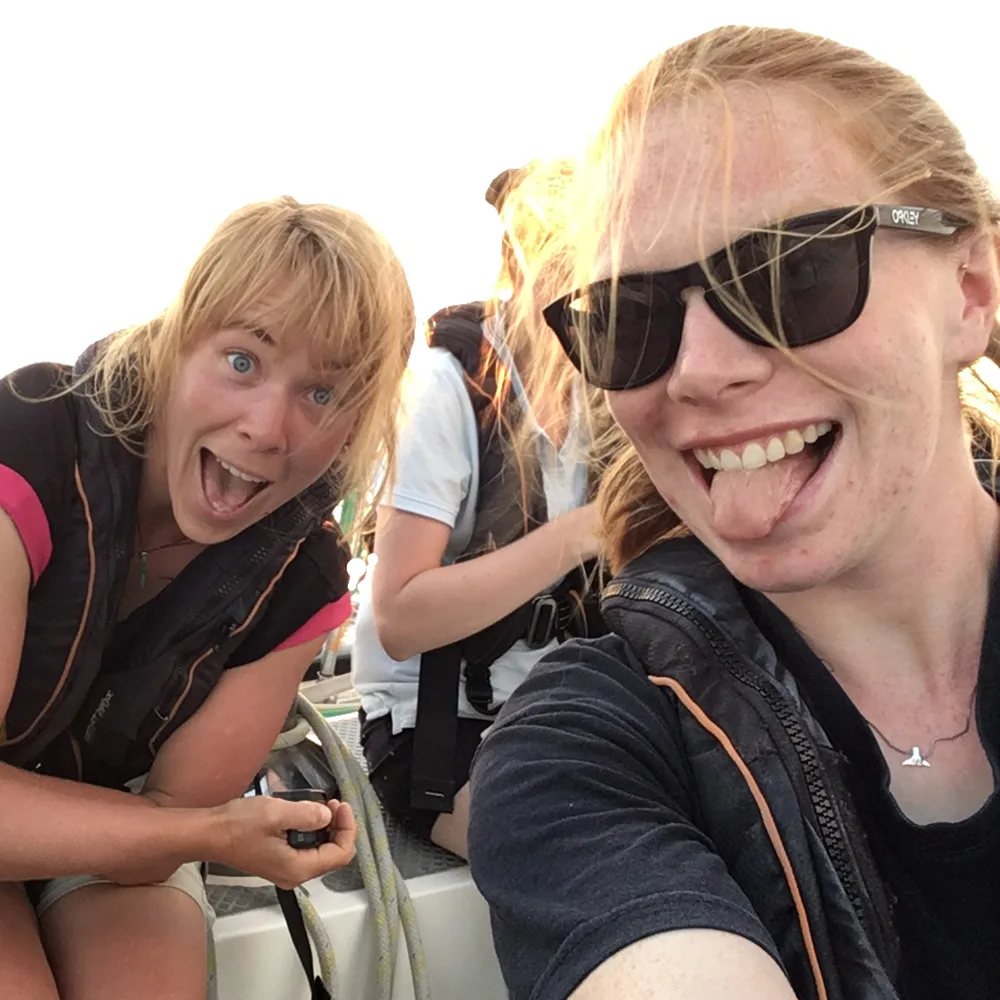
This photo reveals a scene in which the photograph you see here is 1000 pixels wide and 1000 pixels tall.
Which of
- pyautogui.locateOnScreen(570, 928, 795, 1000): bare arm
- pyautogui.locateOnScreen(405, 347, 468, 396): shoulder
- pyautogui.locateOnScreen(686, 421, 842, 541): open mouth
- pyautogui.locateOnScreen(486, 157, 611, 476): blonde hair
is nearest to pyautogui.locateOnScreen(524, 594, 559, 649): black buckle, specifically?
pyautogui.locateOnScreen(486, 157, 611, 476): blonde hair

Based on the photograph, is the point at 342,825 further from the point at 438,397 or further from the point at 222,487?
the point at 438,397

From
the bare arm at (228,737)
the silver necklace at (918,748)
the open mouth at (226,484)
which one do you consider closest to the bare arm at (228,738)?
the bare arm at (228,737)

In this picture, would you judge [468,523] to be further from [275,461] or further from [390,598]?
[275,461]

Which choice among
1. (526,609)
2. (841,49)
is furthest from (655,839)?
(526,609)

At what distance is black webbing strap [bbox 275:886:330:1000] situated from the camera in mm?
1300

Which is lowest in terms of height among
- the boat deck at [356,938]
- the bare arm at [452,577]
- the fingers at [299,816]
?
the boat deck at [356,938]

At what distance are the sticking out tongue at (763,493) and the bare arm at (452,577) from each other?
27.9 inches

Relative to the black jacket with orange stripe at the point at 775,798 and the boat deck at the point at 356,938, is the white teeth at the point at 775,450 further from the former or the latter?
the boat deck at the point at 356,938

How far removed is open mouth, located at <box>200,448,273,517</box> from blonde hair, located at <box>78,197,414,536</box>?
0.33ft

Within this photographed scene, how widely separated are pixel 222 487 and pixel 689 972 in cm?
96

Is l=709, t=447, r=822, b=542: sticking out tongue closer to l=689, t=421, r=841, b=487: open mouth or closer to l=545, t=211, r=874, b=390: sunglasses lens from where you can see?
l=689, t=421, r=841, b=487: open mouth

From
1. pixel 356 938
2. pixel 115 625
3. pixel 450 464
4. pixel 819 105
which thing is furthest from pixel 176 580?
pixel 819 105

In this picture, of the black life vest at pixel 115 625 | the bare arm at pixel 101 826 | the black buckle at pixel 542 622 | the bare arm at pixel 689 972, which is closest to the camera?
the bare arm at pixel 689 972

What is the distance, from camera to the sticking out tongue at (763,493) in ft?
2.77
